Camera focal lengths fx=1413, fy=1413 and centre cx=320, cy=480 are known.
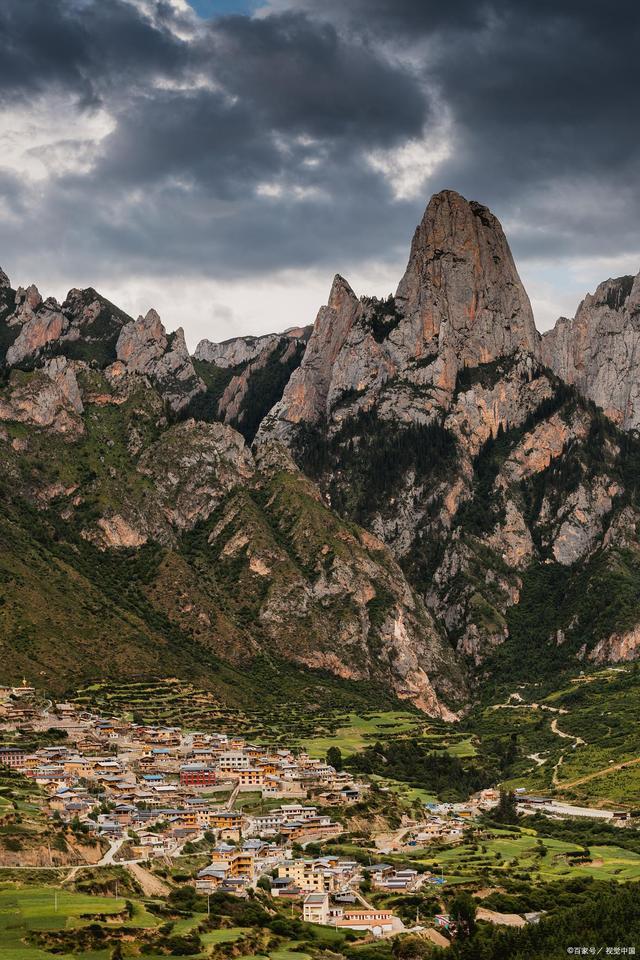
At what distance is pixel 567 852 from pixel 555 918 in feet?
108

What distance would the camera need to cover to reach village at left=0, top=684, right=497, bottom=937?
374ft

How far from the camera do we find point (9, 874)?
104062mm

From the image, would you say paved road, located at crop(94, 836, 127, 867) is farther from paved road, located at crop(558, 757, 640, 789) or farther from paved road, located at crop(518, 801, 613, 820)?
paved road, located at crop(558, 757, 640, 789)

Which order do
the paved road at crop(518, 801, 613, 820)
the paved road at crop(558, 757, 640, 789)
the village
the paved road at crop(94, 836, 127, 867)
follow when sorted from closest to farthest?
1. the paved road at crop(94, 836, 127, 867)
2. the village
3. the paved road at crop(518, 801, 613, 820)
4. the paved road at crop(558, 757, 640, 789)

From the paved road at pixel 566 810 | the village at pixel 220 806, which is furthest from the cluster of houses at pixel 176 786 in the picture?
the paved road at pixel 566 810

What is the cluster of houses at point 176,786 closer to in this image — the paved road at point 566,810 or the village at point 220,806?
the village at point 220,806

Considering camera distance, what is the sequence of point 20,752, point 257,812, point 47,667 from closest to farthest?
point 257,812, point 20,752, point 47,667

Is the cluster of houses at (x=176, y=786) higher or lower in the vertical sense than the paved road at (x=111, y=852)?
higher

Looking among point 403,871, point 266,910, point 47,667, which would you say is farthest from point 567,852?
point 47,667

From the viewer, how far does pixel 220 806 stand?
468 ft

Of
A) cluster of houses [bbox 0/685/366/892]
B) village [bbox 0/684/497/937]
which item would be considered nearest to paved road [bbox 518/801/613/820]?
village [bbox 0/684/497/937]

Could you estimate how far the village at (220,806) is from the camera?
114 meters

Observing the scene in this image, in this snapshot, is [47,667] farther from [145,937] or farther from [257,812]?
[145,937]

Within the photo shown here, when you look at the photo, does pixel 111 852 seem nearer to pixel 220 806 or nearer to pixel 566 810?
pixel 220 806
